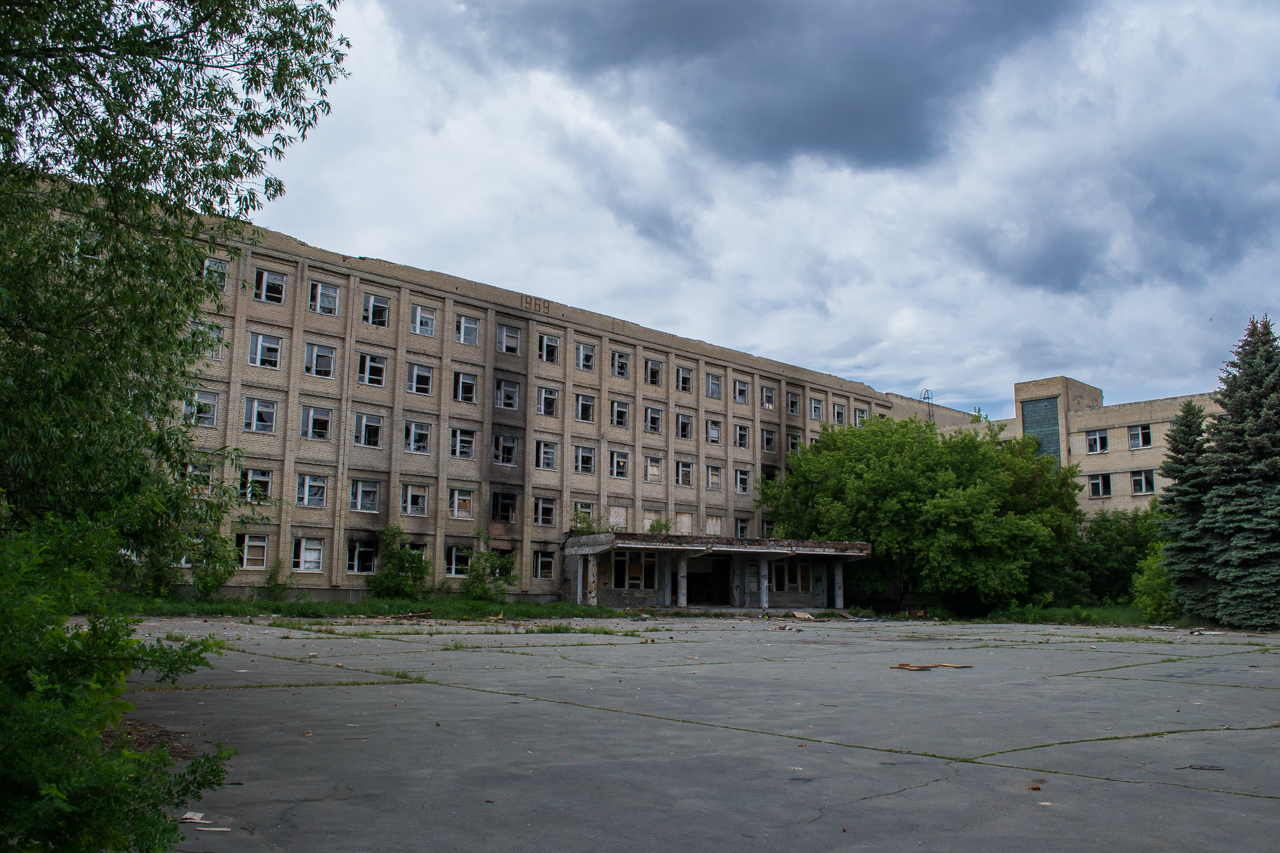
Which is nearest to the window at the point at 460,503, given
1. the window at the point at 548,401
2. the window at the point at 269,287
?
the window at the point at 548,401

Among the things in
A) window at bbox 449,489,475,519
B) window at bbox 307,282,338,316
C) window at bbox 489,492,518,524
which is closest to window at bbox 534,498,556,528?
window at bbox 489,492,518,524

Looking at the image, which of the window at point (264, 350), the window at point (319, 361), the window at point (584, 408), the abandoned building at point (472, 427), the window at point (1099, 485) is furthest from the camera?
the window at point (1099, 485)

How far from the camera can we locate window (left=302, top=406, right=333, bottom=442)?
127 feet

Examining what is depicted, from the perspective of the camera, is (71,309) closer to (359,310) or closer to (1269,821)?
(1269,821)

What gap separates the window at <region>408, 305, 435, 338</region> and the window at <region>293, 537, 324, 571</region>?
10620mm

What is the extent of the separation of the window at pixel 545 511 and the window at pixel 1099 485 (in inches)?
1410

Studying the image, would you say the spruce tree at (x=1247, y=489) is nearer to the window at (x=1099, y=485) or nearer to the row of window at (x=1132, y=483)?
the row of window at (x=1132, y=483)

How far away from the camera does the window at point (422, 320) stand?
4250 cm

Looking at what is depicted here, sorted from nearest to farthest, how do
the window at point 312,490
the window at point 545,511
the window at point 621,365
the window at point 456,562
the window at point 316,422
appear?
the window at point 312,490 < the window at point 316,422 < the window at point 456,562 < the window at point 545,511 < the window at point 621,365

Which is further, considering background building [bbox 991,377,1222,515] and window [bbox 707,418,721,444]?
background building [bbox 991,377,1222,515]

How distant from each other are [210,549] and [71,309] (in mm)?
2724

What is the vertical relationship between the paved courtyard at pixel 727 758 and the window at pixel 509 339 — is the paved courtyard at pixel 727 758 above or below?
below

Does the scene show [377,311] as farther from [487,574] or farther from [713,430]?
[713,430]

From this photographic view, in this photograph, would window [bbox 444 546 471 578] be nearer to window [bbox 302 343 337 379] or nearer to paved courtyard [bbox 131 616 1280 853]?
window [bbox 302 343 337 379]
